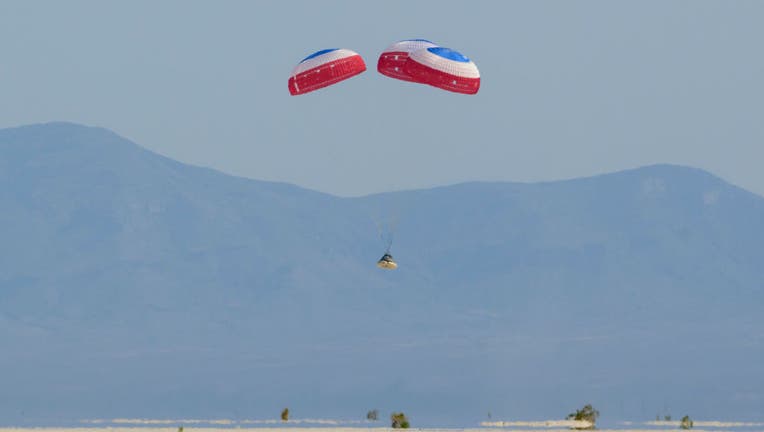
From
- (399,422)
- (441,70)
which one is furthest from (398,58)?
(399,422)

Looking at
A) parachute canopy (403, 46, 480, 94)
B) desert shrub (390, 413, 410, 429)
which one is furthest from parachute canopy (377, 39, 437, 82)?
desert shrub (390, 413, 410, 429)

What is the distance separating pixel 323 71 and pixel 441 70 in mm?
4273

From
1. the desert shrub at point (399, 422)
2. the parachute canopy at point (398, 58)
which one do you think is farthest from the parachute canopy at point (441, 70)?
the desert shrub at point (399, 422)

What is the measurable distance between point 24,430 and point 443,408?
10505cm

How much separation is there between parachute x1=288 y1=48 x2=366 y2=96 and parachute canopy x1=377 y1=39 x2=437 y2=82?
84 cm

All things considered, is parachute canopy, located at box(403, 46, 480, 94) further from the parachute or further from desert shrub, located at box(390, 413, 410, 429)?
desert shrub, located at box(390, 413, 410, 429)

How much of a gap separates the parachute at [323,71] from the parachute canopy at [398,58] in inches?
32.9

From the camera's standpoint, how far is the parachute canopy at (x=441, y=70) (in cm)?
6078

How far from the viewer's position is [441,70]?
60.8m

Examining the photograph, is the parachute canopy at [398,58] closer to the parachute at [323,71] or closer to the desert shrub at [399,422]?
the parachute at [323,71]

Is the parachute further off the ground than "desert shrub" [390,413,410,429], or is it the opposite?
the parachute

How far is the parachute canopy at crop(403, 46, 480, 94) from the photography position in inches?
2393

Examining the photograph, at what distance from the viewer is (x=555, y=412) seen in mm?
175000

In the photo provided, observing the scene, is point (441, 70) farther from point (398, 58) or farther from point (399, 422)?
point (399, 422)
